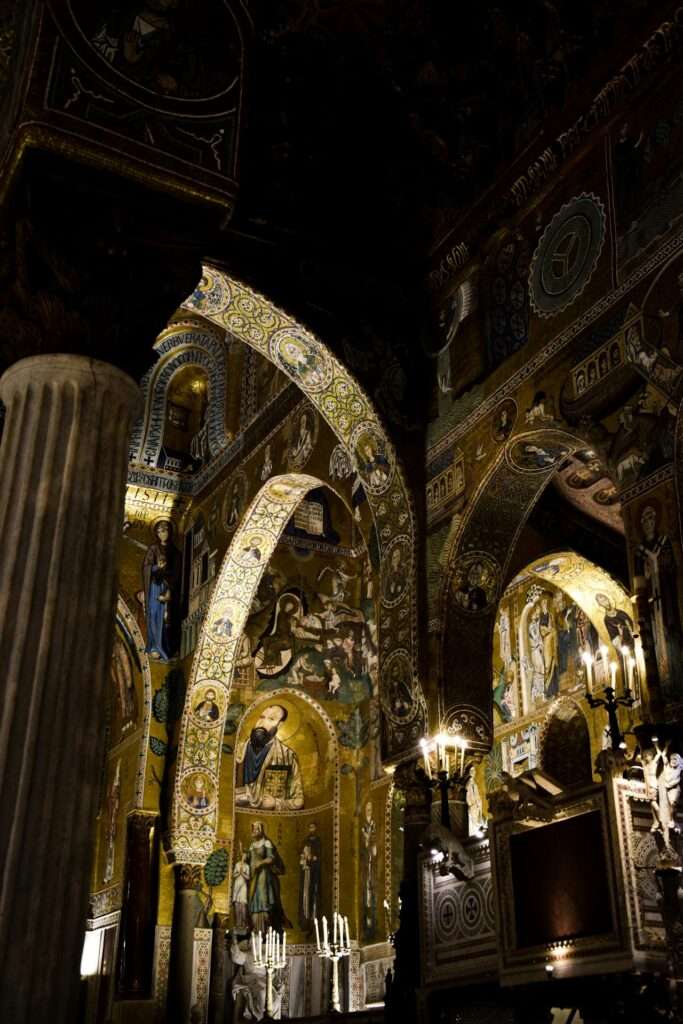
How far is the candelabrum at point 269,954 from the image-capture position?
1327 cm

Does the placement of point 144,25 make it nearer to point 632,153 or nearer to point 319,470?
point 632,153

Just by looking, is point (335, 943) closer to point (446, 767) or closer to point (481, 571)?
point (446, 767)

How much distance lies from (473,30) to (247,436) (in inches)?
236

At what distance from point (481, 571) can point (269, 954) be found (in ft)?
22.2

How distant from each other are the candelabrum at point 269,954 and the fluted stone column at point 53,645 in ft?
30.6

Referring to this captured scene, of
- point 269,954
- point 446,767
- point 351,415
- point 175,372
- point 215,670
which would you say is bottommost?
point 269,954

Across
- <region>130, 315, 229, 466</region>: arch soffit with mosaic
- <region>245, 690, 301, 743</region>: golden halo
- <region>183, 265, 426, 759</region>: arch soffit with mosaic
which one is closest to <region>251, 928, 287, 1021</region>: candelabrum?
<region>245, 690, 301, 743</region>: golden halo

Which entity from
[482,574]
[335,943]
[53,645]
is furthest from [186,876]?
[53,645]

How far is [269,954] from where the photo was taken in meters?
13.6

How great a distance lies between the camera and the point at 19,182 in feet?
19.7

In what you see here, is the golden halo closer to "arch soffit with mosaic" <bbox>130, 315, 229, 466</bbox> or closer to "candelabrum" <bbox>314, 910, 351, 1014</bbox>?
"candelabrum" <bbox>314, 910, 351, 1014</bbox>

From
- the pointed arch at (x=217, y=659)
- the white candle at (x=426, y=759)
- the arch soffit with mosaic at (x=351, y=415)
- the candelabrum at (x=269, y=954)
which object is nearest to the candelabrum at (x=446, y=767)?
the white candle at (x=426, y=759)

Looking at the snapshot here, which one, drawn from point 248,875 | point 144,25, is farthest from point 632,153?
point 248,875

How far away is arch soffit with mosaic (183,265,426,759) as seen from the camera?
31.0ft
